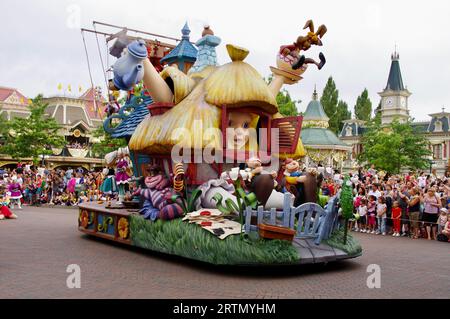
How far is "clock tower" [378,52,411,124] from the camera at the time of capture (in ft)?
193

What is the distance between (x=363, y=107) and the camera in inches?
2453

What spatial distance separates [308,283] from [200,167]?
3.12 metres

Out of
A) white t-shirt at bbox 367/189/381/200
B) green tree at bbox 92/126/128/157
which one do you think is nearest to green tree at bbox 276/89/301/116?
green tree at bbox 92/126/128/157

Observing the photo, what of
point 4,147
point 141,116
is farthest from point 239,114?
point 4,147

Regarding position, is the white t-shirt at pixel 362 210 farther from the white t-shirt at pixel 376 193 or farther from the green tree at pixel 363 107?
the green tree at pixel 363 107

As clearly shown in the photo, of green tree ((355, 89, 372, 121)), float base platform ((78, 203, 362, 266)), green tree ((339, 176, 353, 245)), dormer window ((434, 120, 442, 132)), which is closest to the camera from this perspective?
float base platform ((78, 203, 362, 266))

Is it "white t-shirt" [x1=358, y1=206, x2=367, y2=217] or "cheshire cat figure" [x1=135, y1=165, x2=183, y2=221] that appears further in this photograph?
"white t-shirt" [x1=358, y1=206, x2=367, y2=217]

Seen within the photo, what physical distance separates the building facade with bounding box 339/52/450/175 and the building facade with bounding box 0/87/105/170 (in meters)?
27.4

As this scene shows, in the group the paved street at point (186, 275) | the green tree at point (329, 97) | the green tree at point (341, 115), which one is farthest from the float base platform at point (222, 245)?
the green tree at point (341, 115)

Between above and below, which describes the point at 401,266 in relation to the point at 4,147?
below

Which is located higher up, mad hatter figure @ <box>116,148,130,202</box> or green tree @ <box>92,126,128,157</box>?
green tree @ <box>92,126,128,157</box>

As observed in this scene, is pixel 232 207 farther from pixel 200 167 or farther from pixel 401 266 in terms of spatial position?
pixel 401 266

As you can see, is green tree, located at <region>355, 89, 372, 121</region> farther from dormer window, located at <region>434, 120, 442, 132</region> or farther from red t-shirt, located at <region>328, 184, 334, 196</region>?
red t-shirt, located at <region>328, 184, 334, 196</region>

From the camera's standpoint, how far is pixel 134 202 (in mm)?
11242
